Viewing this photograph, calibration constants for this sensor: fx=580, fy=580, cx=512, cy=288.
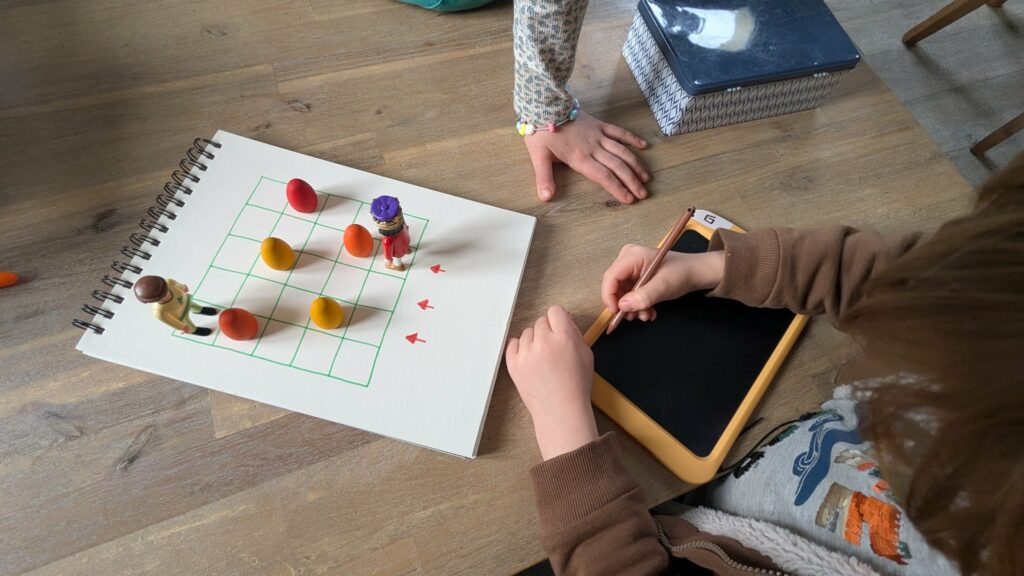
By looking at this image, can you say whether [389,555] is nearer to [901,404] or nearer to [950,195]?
[901,404]

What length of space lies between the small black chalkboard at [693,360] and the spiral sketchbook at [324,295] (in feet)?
0.43

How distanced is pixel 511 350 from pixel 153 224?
399 mm

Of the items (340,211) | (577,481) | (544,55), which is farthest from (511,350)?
(544,55)

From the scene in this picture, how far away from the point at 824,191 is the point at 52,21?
0.99 metres

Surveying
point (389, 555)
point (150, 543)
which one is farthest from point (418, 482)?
point (150, 543)

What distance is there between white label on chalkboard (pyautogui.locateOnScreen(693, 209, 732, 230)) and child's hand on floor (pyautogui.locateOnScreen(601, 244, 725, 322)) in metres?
0.06

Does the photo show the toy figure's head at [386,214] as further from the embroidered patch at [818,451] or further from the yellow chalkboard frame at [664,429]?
the embroidered patch at [818,451]

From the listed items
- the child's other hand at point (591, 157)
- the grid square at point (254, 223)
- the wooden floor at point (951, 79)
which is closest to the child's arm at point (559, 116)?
the child's other hand at point (591, 157)

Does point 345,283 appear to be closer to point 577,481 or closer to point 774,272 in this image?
point 577,481

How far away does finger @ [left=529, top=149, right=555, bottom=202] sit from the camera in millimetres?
683

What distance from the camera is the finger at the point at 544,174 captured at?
68 centimetres

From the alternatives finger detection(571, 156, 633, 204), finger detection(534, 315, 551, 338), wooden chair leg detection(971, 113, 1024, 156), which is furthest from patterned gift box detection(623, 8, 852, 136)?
wooden chair leg detection(971, 113, 1024, 156)

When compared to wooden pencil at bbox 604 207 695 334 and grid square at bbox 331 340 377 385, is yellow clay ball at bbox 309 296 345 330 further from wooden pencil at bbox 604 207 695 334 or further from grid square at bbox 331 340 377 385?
wooden pencil at bbox 604 207 695 334

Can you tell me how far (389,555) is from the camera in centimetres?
49
